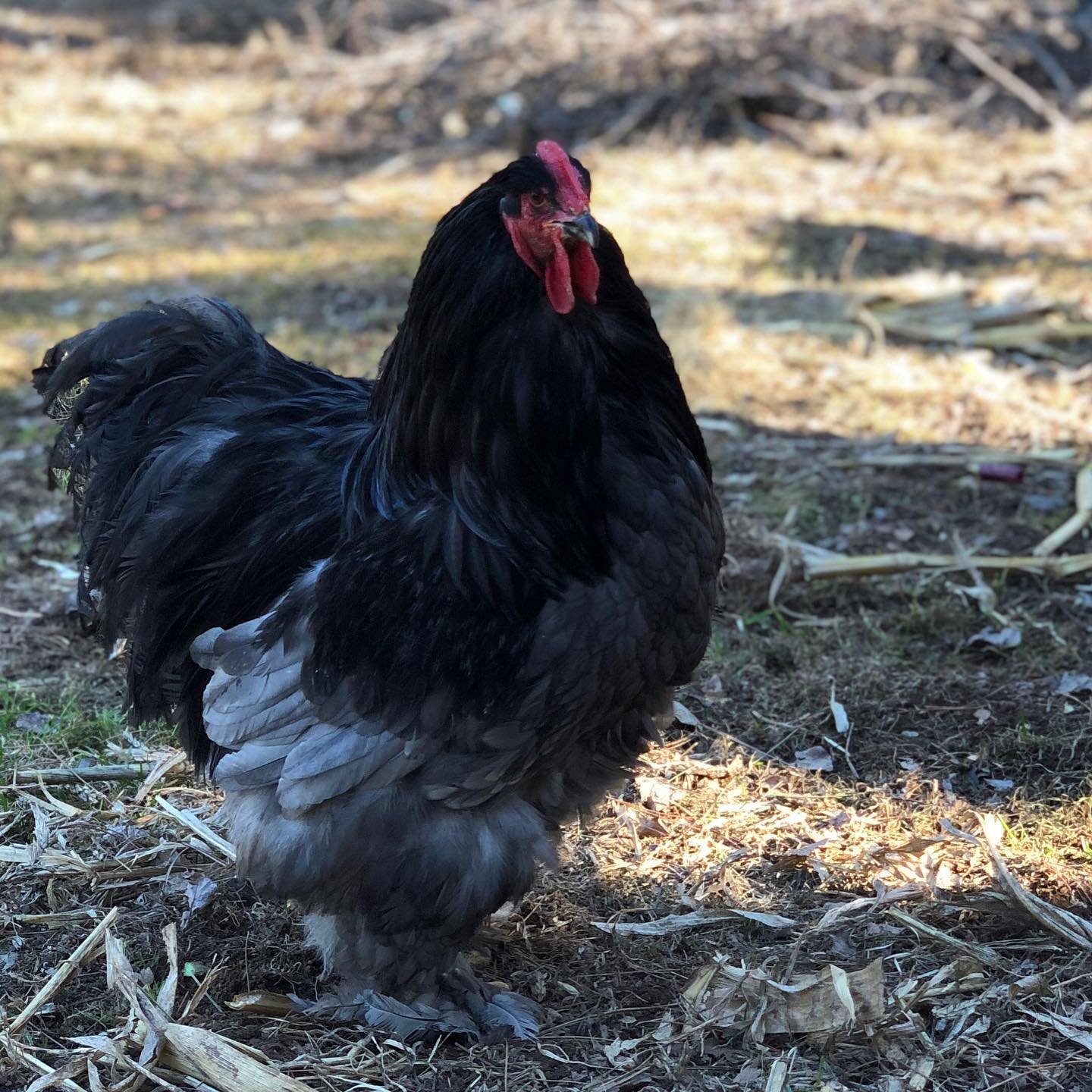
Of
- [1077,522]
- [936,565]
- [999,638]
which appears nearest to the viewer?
[999,638]

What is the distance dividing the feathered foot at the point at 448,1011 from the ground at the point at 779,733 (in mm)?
60

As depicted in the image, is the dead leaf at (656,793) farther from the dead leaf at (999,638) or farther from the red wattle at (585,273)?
the red wattle at (585,273)

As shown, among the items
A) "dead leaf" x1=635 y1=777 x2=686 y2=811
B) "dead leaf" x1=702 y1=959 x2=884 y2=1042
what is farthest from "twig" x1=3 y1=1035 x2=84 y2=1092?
"dead leaf" x1=635 y1=777 x2=686 y2=811

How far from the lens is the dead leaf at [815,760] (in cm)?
427

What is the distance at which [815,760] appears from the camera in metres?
4.31

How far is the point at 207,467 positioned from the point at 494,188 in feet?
3.68

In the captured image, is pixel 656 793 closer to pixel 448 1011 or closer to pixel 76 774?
pixel 448 1011

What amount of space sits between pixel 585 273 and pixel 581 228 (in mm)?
120

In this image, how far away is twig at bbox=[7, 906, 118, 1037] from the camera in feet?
10.8

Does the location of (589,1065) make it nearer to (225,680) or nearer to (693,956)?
(693,956)

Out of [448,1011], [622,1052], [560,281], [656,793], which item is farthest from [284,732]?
[656,793]

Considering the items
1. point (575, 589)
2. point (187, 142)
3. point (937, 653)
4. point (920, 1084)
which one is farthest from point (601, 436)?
point (187, 142)

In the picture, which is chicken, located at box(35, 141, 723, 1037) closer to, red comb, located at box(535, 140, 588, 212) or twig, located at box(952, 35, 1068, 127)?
red comb, located at box(535, 140, 588, 212)

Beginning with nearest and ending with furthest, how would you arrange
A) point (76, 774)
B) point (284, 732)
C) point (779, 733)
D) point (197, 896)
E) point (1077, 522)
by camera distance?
point (284, 732) < point (197, 896) < point (76, 774) < point (779, 733) < point (1077, 522)
